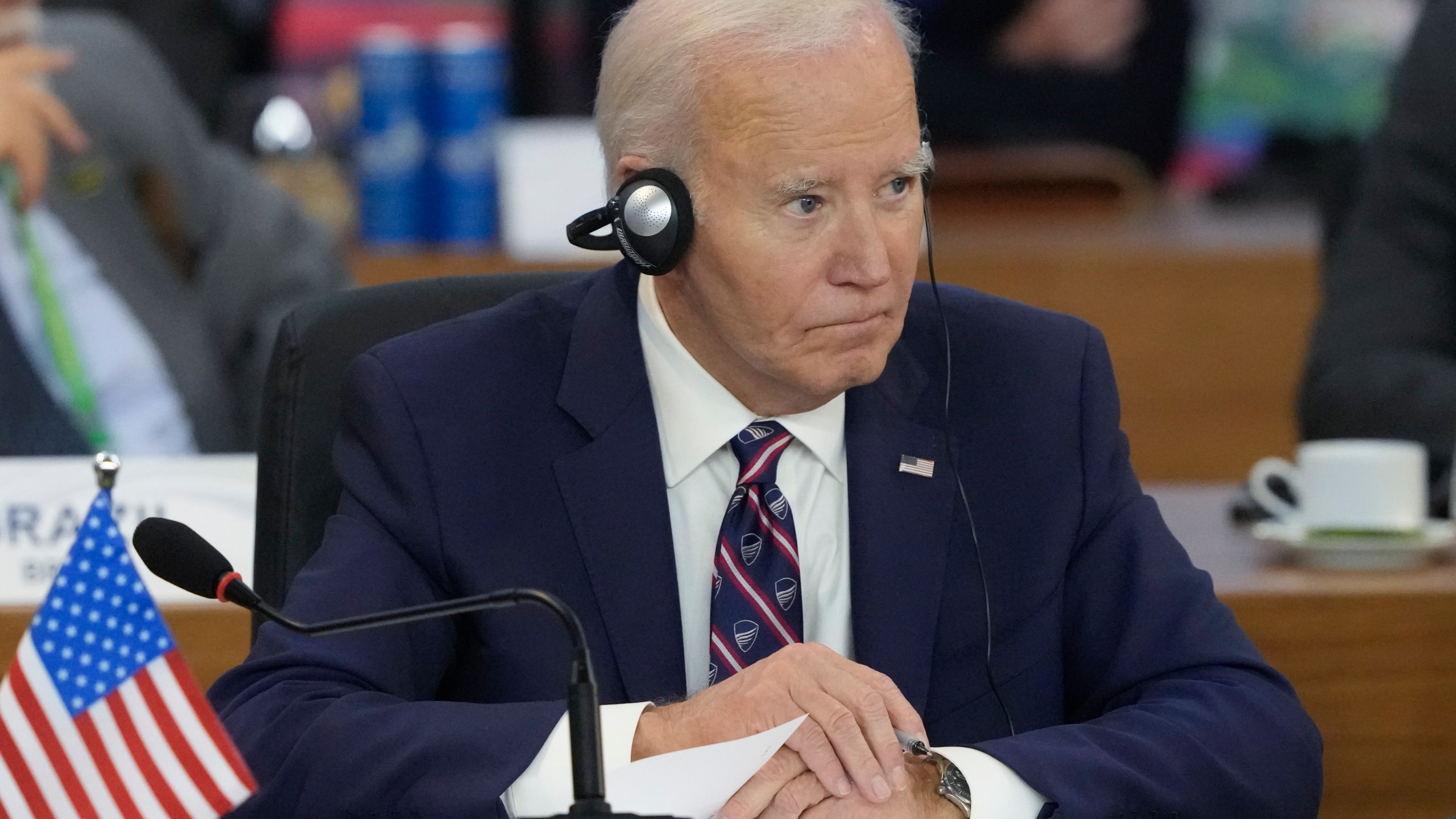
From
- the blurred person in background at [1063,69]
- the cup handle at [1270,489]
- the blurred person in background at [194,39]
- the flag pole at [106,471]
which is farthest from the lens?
the blurred person in background at [1063,69]

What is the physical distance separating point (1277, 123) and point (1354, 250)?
246 cm

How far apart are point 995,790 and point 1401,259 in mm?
1370

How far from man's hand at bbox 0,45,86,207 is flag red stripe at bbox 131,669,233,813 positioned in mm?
1699

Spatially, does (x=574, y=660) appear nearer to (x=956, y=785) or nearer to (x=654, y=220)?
(x=956, y=785)

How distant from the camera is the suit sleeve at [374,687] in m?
1.39

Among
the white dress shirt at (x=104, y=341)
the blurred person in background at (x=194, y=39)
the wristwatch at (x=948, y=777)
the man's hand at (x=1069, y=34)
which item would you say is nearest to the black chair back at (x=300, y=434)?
the wristwatch at (x=948, y=777)

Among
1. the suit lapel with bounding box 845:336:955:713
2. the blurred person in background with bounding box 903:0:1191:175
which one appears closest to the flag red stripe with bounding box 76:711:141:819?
the suit lapel with bounding box 845:336:955:713

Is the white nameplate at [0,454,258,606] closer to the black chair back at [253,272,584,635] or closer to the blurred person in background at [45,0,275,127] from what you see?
the black chair back at [253,272,584,635]

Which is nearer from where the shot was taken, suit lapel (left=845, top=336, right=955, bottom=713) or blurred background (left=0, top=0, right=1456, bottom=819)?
suit lapel (left=845, top=336, right=955, bottom=713)

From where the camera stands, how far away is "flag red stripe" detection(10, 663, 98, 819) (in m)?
1.24

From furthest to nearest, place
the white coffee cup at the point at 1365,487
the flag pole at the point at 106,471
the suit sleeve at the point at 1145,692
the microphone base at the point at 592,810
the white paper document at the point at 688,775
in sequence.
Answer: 1. the white coffee cup at the point at 1365,487
2. the suit sleeve at the point at 1145,692
3. the white paper document at the point at 688,775
4. the flag pole at the point at 106,471
5. the microphone base at the point at 592,810

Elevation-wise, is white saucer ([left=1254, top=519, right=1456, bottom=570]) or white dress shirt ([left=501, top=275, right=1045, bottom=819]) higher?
white dress shirt ([left=501, top=275, right=1045, bottom=819])

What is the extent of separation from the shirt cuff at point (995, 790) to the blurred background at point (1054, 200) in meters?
0.48

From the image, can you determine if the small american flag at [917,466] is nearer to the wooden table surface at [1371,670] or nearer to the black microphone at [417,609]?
the wooden table surface at [1371,670]
